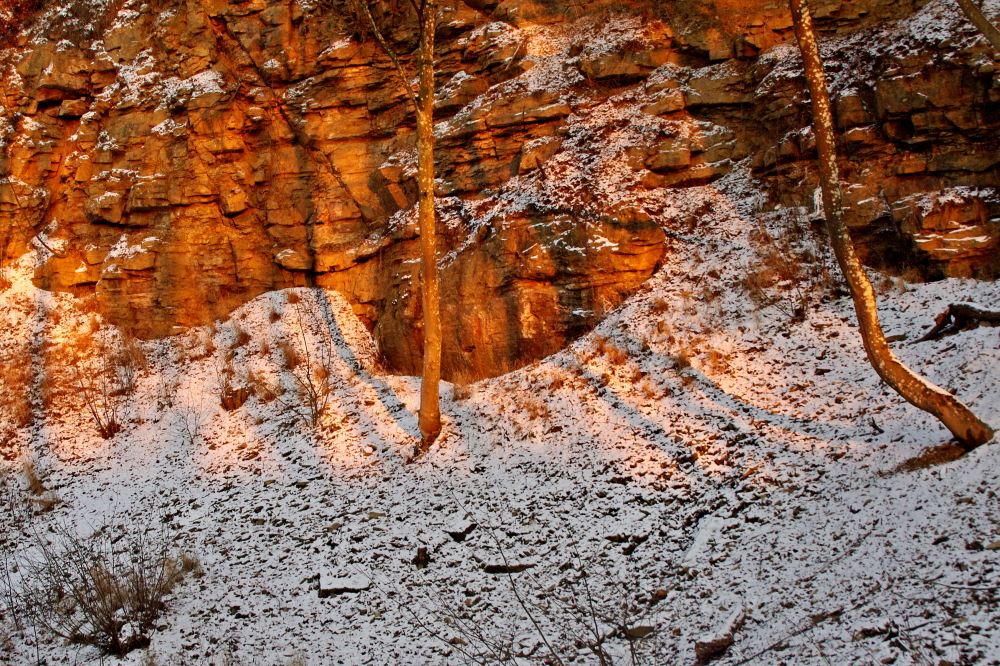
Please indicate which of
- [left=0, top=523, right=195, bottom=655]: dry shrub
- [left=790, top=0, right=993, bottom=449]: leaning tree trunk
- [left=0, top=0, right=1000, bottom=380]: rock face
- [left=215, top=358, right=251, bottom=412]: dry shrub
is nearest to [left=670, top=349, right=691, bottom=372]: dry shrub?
[left=0, top=0, right=1000, bottom=380]: rock face

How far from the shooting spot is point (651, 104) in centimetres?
1410

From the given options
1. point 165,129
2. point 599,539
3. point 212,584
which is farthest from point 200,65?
point 599,539

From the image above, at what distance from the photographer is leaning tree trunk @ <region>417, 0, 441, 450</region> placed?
929cm

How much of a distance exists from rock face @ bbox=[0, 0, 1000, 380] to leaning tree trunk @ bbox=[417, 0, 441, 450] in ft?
6.05

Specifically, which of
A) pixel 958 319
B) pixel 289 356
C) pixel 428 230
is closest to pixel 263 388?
pixel 289 356

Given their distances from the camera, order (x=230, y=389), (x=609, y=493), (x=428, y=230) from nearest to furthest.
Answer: (x=609, y=493)
(x=428, y=230)
(x=230, y=389)

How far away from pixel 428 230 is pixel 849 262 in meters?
5.75

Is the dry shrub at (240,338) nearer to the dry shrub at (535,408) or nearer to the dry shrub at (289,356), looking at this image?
the dry shrub at (289,356)

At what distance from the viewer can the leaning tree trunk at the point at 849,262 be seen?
637 centimetres

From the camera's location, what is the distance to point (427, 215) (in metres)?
9.48

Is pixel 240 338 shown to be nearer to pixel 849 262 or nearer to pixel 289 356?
pixel 289 356

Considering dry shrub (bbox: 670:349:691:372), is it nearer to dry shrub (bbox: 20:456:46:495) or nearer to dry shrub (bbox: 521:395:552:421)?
dry shrub (bbox: 521:395:552:421)

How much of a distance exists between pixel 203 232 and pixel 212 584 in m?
10.8

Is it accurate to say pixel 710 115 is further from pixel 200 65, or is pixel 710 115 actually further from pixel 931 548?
pixel 200 65
